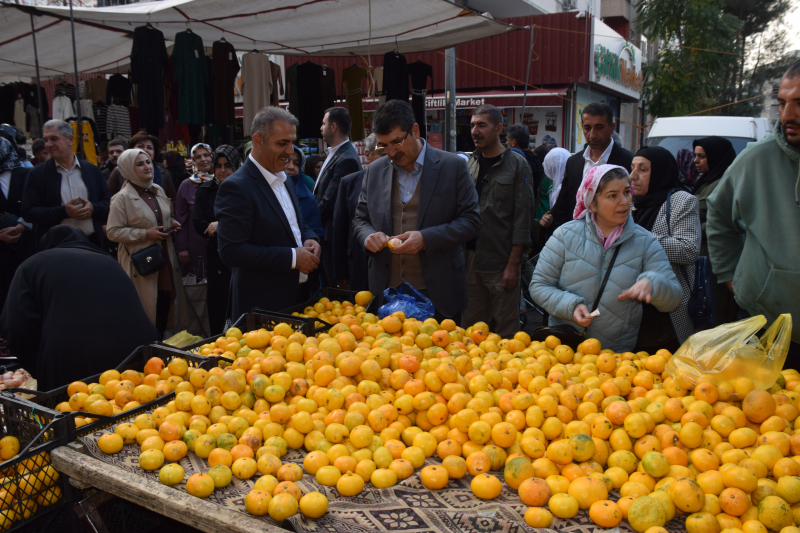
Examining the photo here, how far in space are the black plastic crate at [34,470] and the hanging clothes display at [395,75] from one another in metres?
6.35

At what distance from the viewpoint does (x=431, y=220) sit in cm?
362

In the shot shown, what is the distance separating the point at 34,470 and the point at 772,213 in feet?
11.2

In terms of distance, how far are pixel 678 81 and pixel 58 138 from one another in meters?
18.7

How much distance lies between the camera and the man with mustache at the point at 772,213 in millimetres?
2463

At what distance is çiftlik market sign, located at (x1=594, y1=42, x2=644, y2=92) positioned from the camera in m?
17.3

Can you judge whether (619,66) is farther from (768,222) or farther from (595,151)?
(768,222)

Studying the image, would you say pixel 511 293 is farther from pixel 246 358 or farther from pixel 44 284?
pixel 44 284

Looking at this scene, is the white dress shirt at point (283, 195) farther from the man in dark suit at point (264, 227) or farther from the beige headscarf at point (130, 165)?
the beige headscarf at point (130, 165)

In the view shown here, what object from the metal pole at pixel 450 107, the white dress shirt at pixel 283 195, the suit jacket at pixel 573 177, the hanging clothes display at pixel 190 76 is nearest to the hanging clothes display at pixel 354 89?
the metal pole at pixel 450 107

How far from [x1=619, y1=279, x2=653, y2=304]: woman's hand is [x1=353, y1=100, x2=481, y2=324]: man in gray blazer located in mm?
1176

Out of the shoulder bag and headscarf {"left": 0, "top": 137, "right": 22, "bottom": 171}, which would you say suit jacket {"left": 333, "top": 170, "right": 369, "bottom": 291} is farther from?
headscarf {"left": 0, "top": 137, "right": 22, "bottom": 171}

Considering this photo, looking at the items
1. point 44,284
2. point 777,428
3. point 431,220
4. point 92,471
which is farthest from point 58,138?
point 777,428

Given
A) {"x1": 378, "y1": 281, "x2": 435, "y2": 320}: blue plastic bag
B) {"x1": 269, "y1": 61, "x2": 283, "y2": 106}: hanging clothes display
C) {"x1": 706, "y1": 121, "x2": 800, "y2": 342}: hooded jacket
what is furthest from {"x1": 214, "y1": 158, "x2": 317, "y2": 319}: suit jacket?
{"x1": 269, "y1": 61, "x2": 283, "y2": 106}: hanging clothes display

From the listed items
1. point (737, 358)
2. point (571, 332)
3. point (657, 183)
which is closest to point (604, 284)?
point (571, 332)
